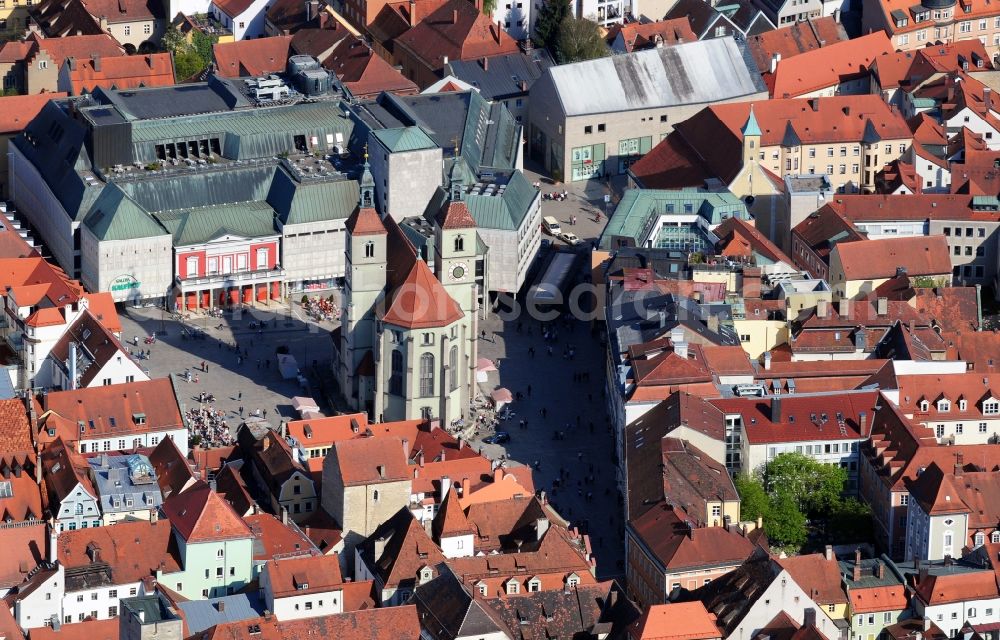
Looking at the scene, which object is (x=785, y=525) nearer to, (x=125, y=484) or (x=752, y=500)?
(x=752, y=500)

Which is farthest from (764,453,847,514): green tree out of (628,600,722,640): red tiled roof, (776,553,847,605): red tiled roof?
(628,600,722,640): red tiled roof

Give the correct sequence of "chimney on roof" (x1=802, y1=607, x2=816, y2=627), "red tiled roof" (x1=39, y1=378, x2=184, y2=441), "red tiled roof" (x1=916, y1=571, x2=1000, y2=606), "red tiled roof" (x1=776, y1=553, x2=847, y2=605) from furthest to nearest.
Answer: "red tiled roof" (x1=39, y1=378, x2=184, y2=441), "red tiled roof" (x1=916, y1=571, x2=1000, y2=606), "red tiled roof" (x1=776, y1=553, x2=847, y2=605), "chimney on roof" (x1=802, y1=607, x2=816, y2=627)

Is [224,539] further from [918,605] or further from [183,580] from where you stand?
[918,605]

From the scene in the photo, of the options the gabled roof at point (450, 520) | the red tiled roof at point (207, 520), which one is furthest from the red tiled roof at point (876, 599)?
the red tiled roof at point (207, 520)

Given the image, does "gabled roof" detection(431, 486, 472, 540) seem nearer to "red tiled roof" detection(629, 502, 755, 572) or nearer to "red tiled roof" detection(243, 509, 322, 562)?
Result: "red tiled roof" detection(243, 509, 322, 562)

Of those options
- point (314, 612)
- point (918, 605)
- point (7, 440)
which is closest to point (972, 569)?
point (918, 605)

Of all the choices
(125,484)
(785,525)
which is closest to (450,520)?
(125,484)

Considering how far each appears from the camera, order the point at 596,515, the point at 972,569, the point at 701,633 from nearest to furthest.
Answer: the point at 701,633 → the point at 972,569 → the point at 596,515
